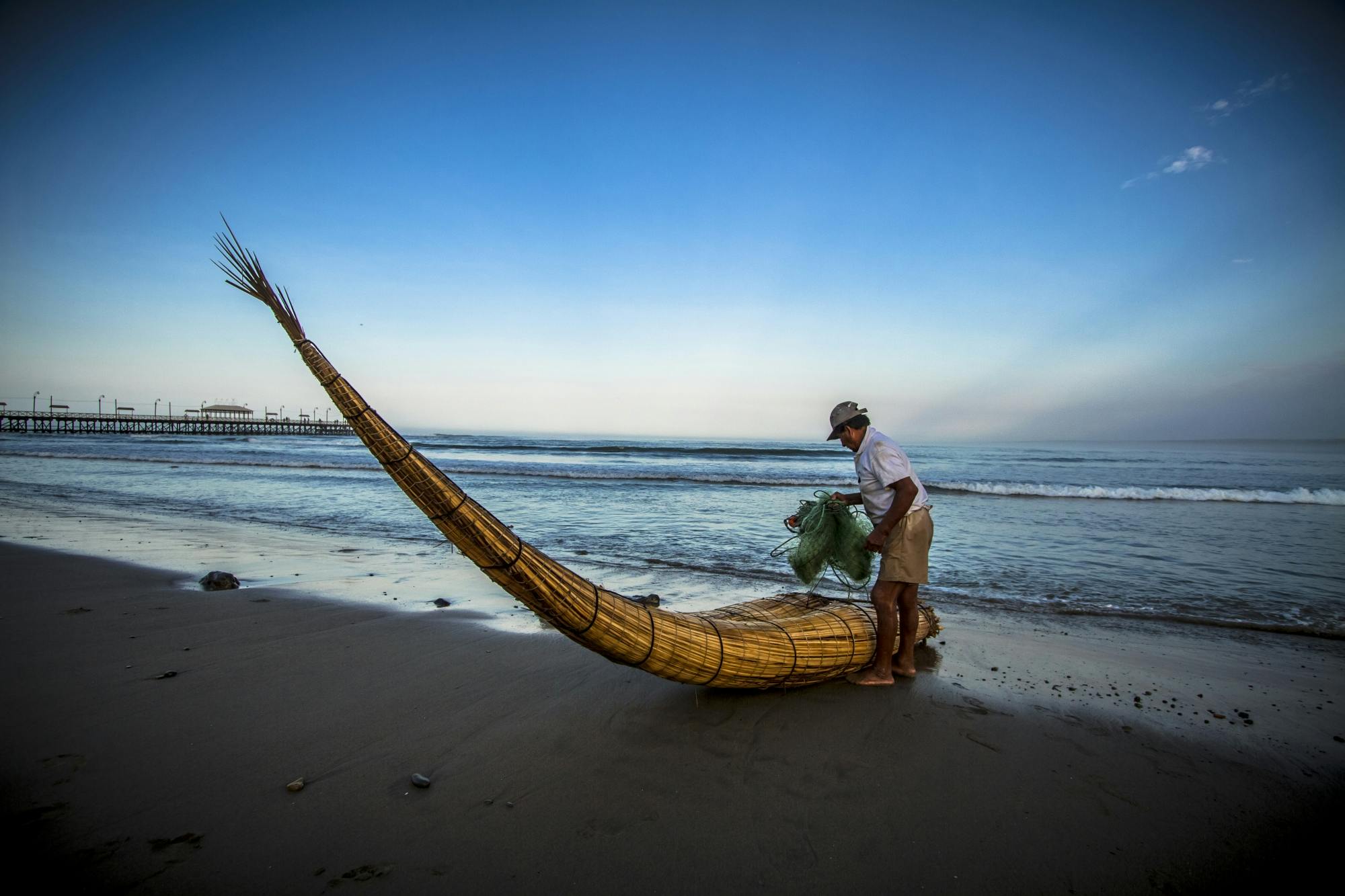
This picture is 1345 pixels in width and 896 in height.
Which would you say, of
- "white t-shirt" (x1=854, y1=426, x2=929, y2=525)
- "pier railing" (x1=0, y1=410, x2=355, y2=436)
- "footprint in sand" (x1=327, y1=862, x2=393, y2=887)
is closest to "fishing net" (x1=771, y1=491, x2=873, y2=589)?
"white t-shirt" (x1=854, y1=426, x2=929, y2=525)

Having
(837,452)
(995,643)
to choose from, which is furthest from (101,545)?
(837,452)

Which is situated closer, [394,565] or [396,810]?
[396,810]

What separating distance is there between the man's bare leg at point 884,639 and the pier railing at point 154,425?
70437 mm

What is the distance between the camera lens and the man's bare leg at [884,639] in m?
4.02

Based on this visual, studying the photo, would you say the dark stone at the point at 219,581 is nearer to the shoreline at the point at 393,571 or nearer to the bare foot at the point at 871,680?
the shoreline at the point at 393,571

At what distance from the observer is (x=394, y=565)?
296 inches

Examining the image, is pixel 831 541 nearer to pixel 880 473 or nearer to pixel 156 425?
pixel 880 473

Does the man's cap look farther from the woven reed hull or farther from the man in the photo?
the woven reed hull

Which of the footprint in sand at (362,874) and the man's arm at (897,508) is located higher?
the man's arm at (897,508)

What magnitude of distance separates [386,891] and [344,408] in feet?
6.21

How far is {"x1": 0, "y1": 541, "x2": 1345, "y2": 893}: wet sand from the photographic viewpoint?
7.56ft

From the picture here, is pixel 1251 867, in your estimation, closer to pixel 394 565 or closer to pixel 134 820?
pixel 134 820

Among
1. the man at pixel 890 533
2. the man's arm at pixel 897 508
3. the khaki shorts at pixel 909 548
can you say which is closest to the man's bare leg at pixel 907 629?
the man at pixel 890 533

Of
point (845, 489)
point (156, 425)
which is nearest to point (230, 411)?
point (156, 425)
